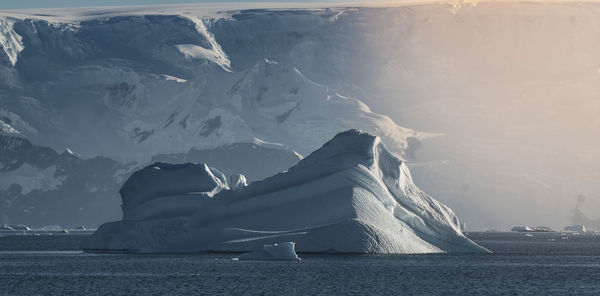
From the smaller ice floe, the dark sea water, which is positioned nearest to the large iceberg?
the dark sea water

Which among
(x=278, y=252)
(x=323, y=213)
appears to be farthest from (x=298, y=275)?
(x=323, y=213)

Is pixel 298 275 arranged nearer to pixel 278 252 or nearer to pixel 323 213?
pixel 278 252

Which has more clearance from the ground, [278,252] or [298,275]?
[278,252]

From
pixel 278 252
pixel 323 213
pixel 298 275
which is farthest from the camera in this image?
pixel 323 213

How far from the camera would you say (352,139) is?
85688mm

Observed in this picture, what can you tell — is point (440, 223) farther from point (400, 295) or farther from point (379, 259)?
point (400, 295)

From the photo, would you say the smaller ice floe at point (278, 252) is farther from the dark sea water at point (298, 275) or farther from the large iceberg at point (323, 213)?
the large iceberg at point (323, 213)

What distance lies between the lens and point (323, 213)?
8106cm

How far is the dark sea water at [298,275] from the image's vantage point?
201 feet

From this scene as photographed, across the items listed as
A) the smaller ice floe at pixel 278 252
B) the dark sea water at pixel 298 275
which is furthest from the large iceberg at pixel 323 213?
the smaller ice floe at pixel 278 252

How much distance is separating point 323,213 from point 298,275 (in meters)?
12.2

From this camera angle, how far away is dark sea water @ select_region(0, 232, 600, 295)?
6112cm

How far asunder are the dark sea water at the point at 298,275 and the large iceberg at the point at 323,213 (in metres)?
1.36

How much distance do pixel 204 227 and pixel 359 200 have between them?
12.1 meters
